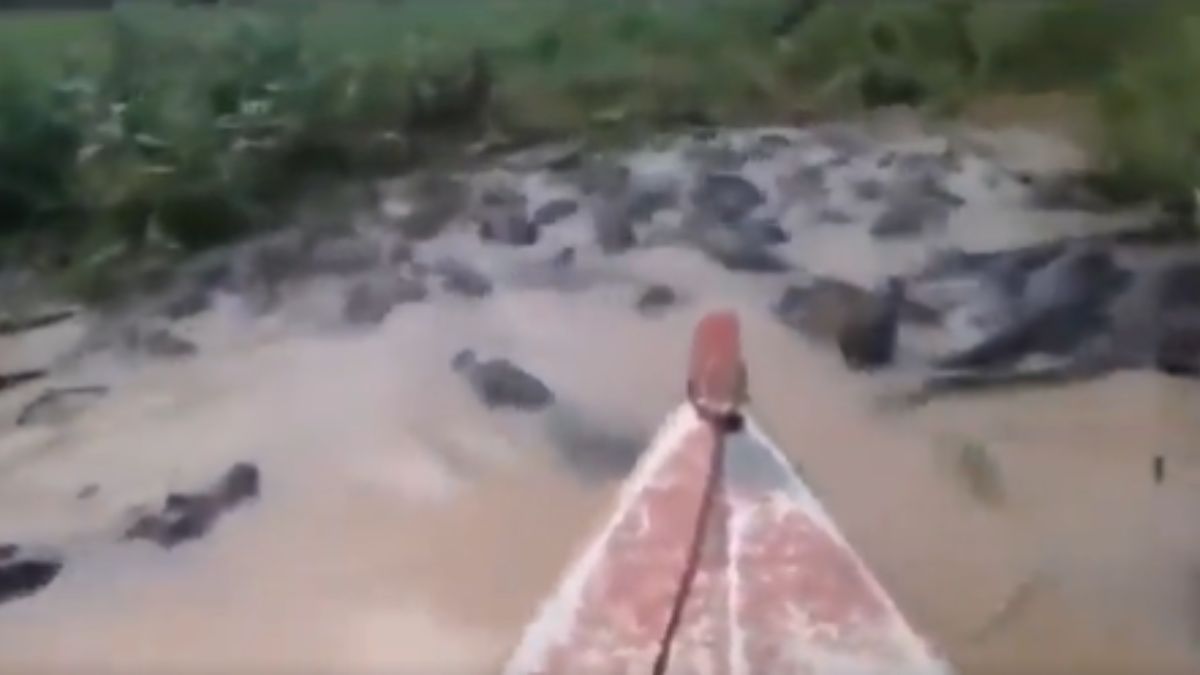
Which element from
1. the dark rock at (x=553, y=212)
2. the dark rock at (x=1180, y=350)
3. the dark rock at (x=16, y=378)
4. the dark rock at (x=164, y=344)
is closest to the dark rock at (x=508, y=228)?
the dark rock at (x=553, y=212)

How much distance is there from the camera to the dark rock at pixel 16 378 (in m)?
1.17

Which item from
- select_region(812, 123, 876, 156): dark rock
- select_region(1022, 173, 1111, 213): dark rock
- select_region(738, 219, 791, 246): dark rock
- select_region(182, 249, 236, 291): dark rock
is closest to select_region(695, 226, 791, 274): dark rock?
select_region(738, 219, 791, 246): dark rock

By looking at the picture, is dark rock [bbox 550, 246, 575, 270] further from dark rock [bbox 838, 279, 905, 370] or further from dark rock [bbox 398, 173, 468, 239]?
dark rock [bbox 838, 279, 905, 370]

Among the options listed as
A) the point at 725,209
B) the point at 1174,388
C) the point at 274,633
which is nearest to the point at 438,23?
the point at 725,209

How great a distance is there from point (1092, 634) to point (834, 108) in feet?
1.44

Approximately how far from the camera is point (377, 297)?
1.22m

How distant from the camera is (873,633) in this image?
1055 mm

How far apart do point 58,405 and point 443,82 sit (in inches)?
14.5

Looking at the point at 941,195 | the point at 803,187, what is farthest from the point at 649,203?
the point at 941,195

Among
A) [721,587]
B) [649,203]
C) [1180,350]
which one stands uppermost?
[649,203]

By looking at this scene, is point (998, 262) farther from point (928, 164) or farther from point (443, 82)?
point (443, 82)

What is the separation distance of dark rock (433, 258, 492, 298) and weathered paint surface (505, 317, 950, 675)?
0.73 feet

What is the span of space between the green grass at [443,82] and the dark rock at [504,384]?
17cm

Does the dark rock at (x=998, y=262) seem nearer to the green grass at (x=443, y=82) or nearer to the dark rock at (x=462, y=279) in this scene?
the green grass at (x=443, y=82)
